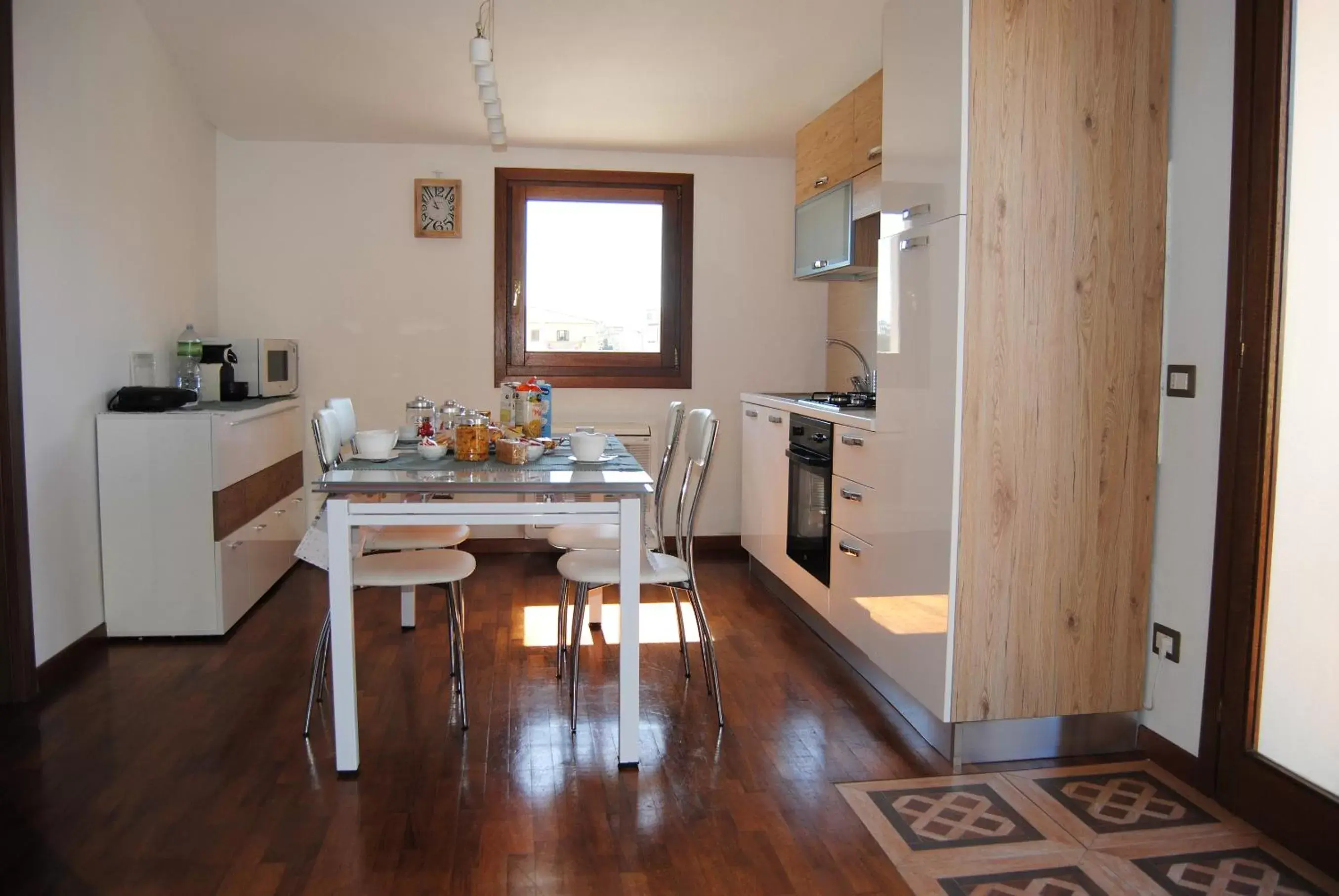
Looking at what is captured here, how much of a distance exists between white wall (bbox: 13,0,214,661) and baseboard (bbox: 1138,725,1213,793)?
3493 mm

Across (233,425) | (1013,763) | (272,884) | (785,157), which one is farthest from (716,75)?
(272,884)

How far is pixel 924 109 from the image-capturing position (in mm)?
2830

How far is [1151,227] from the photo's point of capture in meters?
2.74

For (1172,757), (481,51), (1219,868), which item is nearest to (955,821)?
(1219,868)

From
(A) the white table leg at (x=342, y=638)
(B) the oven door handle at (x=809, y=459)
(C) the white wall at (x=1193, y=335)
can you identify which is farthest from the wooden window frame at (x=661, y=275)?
(C) the white wall at (x=1193, y=335)

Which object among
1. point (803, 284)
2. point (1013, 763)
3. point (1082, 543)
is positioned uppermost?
point (803, 284)

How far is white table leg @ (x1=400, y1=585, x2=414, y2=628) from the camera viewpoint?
13.1 ft

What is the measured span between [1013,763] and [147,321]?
12.5 feet

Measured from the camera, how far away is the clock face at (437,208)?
211 inches

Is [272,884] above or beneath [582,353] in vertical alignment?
beneath

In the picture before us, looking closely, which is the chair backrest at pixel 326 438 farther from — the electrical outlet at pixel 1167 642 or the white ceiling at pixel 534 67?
the electrical outlet at pixel 1167 642

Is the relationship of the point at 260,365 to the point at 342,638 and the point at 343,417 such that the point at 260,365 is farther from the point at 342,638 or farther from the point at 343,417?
the point at 342,638

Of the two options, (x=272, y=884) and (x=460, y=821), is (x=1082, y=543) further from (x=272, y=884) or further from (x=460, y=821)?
(x=272, y=884)

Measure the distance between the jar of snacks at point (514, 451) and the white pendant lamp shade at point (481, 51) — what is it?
118cm
